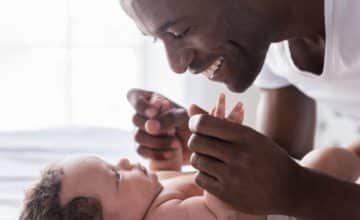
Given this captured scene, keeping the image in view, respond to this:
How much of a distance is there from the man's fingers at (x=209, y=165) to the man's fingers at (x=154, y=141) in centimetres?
39

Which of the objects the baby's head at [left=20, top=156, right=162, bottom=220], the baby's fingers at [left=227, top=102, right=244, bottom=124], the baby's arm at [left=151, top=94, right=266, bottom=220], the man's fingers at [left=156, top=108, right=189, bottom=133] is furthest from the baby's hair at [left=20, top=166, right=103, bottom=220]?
the man's fingers at [left=156, top=108, right=189, bottom=133]

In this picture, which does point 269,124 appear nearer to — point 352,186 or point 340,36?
point 340,36

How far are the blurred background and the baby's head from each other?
956 millimetres

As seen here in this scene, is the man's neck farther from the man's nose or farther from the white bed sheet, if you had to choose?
the white bed sheet

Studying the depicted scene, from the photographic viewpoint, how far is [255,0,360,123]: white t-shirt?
1171 mm

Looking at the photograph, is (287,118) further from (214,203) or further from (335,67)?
(214,203)

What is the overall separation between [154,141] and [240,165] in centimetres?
44

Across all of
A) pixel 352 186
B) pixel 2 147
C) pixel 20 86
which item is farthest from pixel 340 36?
pixel 20 86

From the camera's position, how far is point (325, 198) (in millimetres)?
1017

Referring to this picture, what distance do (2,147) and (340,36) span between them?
770 mm

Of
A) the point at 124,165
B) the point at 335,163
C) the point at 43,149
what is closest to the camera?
the point at 124,165

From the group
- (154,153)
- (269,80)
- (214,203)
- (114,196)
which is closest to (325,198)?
(214,203)

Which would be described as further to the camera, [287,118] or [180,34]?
[287,118]

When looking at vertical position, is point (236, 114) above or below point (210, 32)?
below
